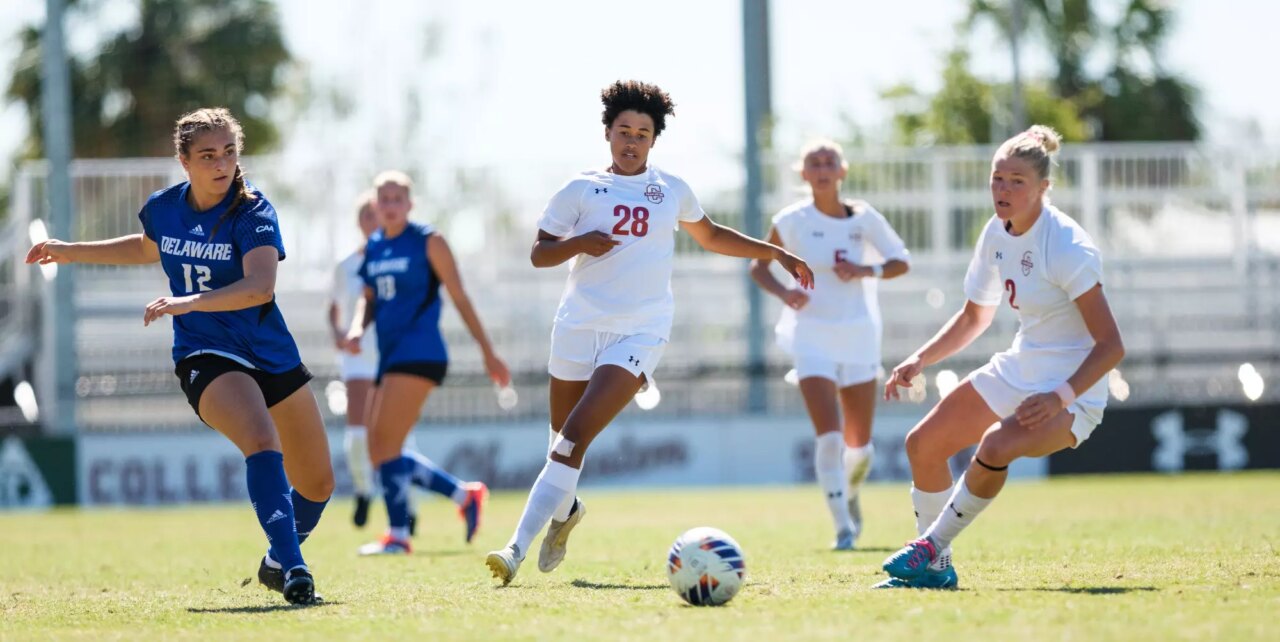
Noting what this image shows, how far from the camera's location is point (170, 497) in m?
21.8

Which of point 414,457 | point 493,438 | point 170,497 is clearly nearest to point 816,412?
point 414,457

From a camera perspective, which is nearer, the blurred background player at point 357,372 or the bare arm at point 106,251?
the bare arm at point 106,251

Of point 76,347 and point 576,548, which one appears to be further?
point 76,347

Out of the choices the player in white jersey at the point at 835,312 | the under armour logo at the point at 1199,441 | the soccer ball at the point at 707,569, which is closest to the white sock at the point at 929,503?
the soccer ball at the point at 707,569

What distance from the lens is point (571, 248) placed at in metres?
8.17

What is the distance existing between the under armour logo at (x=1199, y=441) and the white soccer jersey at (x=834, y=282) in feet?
38.6

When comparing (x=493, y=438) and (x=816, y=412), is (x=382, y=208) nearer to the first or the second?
(x=816, y=412)

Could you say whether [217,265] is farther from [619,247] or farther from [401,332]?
[401,332]

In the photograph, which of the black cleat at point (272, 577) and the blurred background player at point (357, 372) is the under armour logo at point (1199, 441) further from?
the black cleat at point (272, 577)

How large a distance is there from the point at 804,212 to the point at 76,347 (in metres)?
14.0

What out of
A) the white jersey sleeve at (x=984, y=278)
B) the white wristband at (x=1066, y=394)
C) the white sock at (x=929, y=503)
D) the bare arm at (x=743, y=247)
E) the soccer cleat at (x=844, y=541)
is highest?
the bare arm at (x=743, y=247)

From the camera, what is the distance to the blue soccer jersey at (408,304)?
11727 mm

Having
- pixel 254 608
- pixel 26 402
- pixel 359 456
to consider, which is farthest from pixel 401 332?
pixel 26 402

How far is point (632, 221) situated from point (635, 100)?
1.89ft
